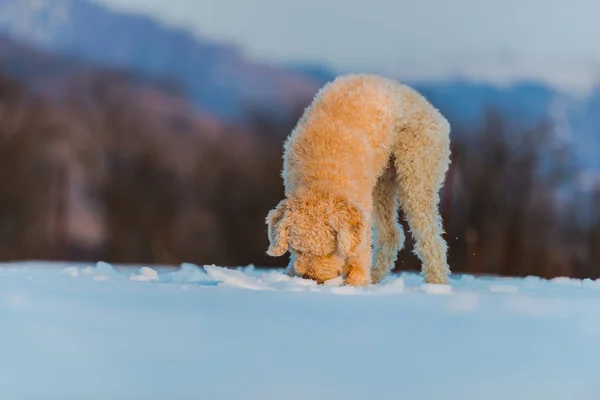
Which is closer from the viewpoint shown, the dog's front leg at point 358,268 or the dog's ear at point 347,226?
the dog's ear at point 347,226

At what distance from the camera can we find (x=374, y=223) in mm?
9211

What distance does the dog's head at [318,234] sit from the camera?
741 cm

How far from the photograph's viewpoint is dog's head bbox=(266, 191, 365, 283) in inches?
292

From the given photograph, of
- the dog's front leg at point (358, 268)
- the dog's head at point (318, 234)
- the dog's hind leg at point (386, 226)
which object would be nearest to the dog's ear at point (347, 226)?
the dog's head at point (318, 234)

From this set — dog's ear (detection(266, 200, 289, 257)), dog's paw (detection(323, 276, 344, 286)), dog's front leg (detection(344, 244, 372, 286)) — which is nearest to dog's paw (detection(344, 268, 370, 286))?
dog's front leg (detection(344, 244, 372, 286))

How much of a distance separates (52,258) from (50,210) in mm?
1914

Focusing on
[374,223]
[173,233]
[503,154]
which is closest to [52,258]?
[173,233]

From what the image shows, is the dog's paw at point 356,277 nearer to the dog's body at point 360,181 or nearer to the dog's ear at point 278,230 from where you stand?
the dog's body at point 360,181

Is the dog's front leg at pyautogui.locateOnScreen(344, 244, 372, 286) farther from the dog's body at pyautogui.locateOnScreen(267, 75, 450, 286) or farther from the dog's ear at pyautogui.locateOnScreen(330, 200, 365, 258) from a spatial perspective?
the dog's ear at pyautogui.locateOnScreen(330, 200, 365, 258)

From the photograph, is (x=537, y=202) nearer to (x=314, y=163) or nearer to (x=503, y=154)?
(x=503, y=154)

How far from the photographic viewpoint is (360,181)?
8.07m

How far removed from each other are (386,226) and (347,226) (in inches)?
74.5

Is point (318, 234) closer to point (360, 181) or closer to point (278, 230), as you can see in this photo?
point (278, 230)

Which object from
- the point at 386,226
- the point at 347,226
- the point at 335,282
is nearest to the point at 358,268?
the point at 335,282
